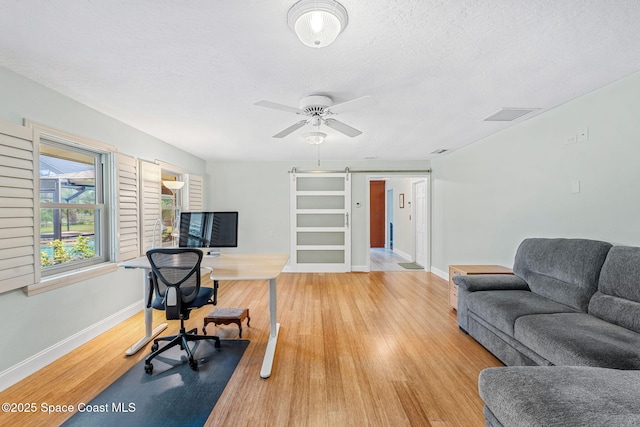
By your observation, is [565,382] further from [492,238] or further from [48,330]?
[48,330]

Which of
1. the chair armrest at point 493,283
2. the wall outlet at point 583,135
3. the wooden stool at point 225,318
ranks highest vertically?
the wall outlet at point 583,135

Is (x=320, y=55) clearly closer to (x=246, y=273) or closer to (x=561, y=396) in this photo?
(x=246, y=273)

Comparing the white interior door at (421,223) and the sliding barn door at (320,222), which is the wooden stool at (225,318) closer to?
the sliding barn door at (320,222)

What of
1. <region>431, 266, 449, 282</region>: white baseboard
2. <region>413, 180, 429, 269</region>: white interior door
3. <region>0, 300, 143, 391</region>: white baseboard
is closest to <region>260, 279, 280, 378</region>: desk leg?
<region>0, 300, 143, 391</region>: white baseboard

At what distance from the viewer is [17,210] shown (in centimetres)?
207

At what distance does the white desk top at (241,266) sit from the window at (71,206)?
0.61 m

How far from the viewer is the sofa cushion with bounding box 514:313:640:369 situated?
59.9 inches

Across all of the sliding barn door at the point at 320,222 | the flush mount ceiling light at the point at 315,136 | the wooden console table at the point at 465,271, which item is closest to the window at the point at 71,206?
the flush mount ceiling light at the point at 315,136

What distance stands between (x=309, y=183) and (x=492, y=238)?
3382mm

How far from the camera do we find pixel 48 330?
2314 mm

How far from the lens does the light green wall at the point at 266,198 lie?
5.69 m

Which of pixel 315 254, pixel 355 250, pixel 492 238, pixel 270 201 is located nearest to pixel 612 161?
pixel 492 238

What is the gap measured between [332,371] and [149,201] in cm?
314

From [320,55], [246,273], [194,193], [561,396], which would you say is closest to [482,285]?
[561,396]
